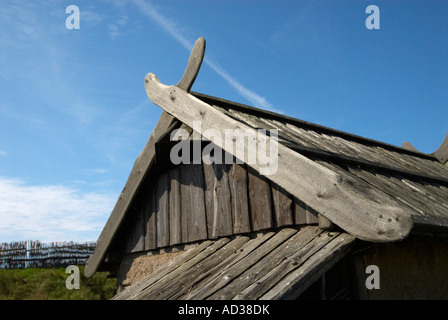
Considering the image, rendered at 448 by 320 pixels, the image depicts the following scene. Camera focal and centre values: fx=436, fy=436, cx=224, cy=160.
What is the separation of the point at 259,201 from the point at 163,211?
1635 millimetres

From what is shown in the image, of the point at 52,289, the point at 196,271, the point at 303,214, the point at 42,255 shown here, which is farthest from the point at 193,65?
the point at 42,255

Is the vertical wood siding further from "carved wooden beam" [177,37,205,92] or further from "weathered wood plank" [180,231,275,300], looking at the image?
"carved wooden beam" [177,37,205,92]

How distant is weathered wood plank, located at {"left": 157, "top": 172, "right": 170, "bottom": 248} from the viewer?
17.6 feet

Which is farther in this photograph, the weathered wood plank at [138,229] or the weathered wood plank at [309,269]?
the weathered wood plank at [138,229]

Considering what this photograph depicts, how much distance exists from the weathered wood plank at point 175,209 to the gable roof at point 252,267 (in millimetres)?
502

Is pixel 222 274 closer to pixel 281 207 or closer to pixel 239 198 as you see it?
pixel 281 207

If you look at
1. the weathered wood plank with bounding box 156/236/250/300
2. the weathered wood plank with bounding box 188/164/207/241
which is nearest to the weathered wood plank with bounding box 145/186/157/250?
the weathered wood plank with bounding box 188/164/207/241

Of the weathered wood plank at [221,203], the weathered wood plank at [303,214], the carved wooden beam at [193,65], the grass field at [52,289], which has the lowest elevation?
the grass field at [52,289]

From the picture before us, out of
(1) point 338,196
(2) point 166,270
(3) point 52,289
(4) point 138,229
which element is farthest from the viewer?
(3) point 52,289

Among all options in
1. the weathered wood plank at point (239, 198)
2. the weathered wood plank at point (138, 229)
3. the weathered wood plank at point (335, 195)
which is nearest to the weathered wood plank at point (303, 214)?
the weathered wood plank at point (335, 195)

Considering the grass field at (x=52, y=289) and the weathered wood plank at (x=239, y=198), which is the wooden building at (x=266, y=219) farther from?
the grass field at (x=52, y=289)

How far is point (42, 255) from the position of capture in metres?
23.2

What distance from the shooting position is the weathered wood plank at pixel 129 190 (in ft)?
17.3

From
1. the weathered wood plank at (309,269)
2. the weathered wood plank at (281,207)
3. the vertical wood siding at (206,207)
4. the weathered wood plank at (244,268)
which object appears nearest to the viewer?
the weathered wood plank at (309,269)
